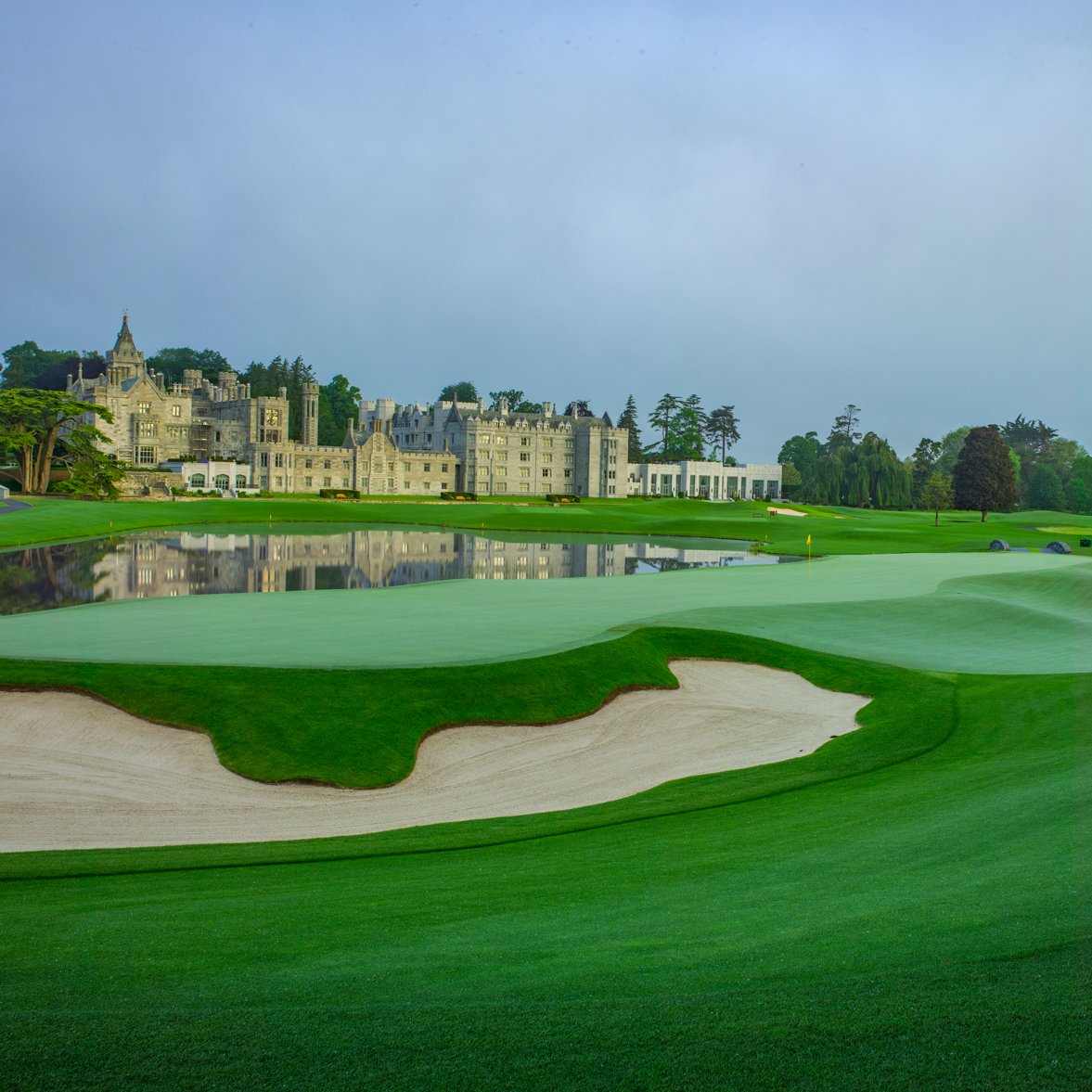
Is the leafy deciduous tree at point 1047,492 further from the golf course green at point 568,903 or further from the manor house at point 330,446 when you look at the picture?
the golf course green at point 568,903

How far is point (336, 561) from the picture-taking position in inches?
1892

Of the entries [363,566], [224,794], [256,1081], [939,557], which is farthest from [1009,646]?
[363,566]

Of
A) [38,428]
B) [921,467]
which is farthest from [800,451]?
[38,428]

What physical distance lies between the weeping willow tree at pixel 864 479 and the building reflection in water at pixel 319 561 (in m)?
71.1

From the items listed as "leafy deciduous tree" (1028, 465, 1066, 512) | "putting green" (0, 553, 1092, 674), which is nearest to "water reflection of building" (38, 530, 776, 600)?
"putting green" (0, 553, 1092, 674)

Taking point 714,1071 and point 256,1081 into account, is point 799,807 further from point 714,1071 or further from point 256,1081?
→ point 256,1081

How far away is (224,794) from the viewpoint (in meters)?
13.2

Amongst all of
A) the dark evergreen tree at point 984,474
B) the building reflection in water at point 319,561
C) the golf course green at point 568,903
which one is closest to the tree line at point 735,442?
the dark evergreen tree at point 984,474

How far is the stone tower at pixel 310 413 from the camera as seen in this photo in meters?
126

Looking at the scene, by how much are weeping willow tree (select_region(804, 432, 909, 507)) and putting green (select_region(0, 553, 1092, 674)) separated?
98.0m

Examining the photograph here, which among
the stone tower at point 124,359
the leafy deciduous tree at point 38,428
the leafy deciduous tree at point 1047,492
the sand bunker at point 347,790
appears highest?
the stone tower at point 124,359

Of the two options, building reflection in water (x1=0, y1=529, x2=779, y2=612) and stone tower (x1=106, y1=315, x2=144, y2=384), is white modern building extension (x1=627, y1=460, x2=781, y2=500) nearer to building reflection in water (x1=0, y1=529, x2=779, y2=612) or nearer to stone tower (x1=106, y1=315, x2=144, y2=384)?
stone tower (x1=106, y1=315, x2=144, y2=384)

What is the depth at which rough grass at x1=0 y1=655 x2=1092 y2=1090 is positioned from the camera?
16.3ft

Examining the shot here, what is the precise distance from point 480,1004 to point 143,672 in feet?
40.7
